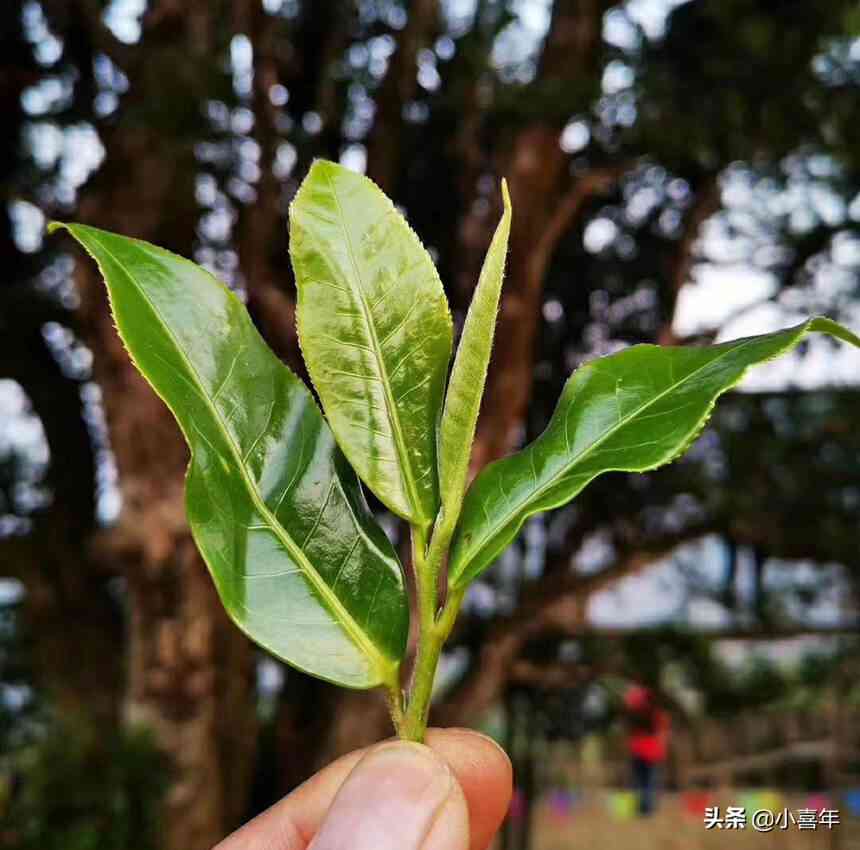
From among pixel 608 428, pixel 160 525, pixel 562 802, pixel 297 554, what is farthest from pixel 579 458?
pixel 562 802

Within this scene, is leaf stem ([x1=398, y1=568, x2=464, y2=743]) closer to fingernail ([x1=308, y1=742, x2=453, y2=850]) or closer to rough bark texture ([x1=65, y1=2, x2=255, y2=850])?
fingernail ([x1=308, y1=742, x2=453, y2=850])

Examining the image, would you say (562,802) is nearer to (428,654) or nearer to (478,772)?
(478,772)

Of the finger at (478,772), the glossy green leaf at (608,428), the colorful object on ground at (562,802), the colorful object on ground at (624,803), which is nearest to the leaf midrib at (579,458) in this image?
the glossy green leaf at (608,428)

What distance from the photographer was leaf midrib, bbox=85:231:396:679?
18.4 inches

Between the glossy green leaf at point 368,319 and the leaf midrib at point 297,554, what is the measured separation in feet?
0.14

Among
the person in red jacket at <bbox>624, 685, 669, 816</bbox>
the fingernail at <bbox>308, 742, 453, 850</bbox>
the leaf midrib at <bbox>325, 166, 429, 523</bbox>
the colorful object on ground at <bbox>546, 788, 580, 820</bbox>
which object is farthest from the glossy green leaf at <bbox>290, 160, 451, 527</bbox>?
the colorful object on ground at <bbox>546, 788, 580, 820</bbox>

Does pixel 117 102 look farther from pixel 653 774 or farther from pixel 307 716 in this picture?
pixel 653 774

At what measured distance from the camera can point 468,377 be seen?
45 cm

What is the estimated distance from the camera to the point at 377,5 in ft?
9.40

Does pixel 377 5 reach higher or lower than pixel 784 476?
higher

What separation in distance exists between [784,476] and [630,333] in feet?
2.06

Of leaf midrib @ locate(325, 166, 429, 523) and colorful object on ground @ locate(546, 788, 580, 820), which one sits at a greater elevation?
leaf midrib @ locate(325, 166, 429, 523)

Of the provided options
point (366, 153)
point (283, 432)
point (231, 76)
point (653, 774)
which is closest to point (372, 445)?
point (283, 432)

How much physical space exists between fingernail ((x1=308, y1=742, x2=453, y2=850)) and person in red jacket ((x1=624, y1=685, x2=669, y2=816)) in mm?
→ 3198
